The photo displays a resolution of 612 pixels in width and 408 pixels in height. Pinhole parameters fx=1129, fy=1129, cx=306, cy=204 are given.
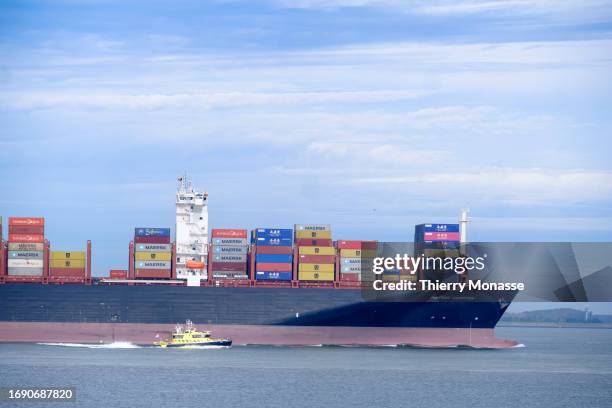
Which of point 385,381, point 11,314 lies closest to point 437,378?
point 385,381

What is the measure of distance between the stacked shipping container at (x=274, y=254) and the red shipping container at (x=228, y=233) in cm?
85

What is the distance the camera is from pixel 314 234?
7344cm

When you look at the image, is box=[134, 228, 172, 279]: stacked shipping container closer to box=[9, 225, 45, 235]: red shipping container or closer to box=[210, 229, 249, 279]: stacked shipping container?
box=[210, 229, 249, 279]: stacked shipping container

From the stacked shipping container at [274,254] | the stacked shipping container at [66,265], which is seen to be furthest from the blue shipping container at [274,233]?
the stacked shipping container at [66,265]

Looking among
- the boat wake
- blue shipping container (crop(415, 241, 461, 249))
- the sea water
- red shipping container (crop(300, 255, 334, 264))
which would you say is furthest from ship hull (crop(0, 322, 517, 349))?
blue shipping container (crop(415, 241, 461, 249))

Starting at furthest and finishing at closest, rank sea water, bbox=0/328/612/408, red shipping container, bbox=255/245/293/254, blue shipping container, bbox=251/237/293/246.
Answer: red shipping container, bbox=255/245/293/254 → blue shipping container, bbox=251/237/293/246 → sea water, bbox=0/328/612/408

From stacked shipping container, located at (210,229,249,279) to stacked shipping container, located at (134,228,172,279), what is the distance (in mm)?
3033

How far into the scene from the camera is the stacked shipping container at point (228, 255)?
7369 cm

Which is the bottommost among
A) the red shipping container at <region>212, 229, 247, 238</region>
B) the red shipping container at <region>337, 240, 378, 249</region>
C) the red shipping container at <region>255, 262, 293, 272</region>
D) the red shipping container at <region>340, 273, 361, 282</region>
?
the red shipping container at <region>340, 273, 361, 282</region>

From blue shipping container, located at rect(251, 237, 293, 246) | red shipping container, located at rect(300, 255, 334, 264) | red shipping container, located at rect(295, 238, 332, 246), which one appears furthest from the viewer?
red shipping container, located at rect(300, 255, 334, 264)

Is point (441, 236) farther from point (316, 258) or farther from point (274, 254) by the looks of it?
point (274, 254)

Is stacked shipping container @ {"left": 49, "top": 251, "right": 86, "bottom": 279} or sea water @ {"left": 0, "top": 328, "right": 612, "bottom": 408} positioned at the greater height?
stacked shipping container @ {"left": 49, "top": 251, "right": 86, "bottom": 279}

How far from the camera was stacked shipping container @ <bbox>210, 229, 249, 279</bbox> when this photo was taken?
7369 centimetres

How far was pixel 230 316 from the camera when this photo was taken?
73250mm
